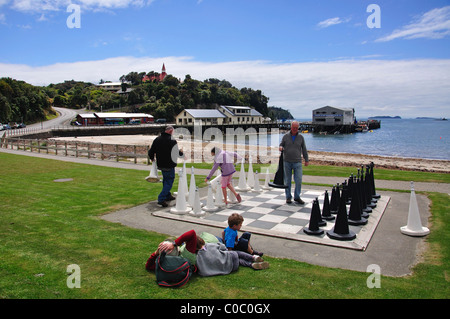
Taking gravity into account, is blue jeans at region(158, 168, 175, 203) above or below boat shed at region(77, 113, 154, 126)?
below

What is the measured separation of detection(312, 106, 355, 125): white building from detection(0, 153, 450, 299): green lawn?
400 feet

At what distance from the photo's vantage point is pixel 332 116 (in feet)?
414

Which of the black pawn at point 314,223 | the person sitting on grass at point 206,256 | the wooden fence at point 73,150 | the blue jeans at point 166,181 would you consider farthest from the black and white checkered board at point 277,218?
the wooden fence at point 73,150

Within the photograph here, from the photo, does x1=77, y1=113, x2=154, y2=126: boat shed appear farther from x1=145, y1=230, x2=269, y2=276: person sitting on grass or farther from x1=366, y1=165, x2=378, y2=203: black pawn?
x1=145, y1=230, x2=269, y2=276: person sitting on grass

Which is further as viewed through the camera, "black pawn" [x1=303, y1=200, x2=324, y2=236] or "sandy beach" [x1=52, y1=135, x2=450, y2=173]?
"sandy beach" [x1=52, y1=135, x2=450, y2=173]

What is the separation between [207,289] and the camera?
4.55 m

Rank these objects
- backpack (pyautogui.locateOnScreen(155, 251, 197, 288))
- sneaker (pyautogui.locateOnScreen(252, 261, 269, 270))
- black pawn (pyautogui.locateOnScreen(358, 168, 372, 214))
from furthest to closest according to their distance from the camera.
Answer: black pawn (pyautogui.locateOnScreen(358, 168, 372, 214)), sneaker (pyautogui.locateOnScreen(252, 261, 269, 270)), backpack (pyautogui.locateOnScreen(155, 251, 197, 288))

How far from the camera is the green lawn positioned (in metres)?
4.42

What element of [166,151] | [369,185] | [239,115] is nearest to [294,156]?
[369,185]

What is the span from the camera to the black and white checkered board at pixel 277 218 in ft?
23.2

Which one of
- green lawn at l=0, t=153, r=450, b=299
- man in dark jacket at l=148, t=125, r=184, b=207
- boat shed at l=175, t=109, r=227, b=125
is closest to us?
green lawn at l=0, t=153, r=450, b=299

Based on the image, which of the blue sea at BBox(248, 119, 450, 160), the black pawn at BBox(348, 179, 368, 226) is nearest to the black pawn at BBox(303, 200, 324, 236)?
the black pawn at BBox(348, 179, 368, 226)

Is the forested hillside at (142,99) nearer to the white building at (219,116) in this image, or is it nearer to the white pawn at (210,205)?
the white building at (219,116)
